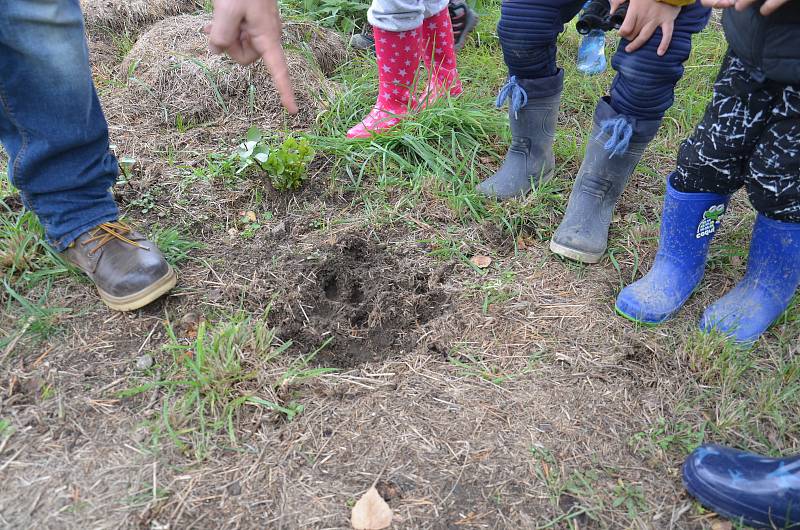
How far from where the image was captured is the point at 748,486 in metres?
1.42

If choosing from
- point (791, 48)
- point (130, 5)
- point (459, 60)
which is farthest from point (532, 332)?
point (130, 5)

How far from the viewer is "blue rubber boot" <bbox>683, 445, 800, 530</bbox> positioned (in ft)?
4.55

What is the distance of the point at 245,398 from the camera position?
165 centimetres

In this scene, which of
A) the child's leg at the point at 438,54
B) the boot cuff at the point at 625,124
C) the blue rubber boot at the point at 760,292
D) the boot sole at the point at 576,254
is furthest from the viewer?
the child's leg at the point at 438,54

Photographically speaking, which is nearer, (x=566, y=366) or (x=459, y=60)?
(x=566, y=366)

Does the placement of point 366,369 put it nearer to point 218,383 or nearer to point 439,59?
point 218,383

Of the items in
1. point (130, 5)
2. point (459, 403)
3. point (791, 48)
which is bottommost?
point (459, 403)

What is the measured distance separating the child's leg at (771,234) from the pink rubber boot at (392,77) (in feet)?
4.88

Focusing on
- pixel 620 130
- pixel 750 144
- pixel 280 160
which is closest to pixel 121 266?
pixel 280 160

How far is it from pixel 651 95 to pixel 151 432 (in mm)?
1790

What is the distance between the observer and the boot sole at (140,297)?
1.90 meters

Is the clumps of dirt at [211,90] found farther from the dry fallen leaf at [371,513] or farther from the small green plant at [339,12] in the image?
the dry fallen leaf at [371,513]

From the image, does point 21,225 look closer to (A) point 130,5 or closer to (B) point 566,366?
(B) point 566,366

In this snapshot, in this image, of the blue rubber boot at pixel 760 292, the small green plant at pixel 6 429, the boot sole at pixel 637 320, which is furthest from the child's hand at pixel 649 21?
the small green plant at pixel 6 429
